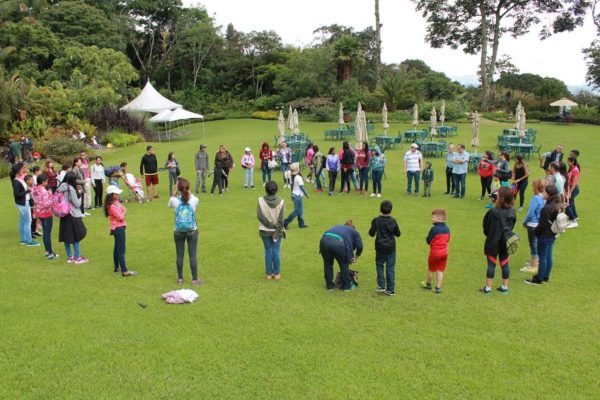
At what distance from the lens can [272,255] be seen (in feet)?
27.6

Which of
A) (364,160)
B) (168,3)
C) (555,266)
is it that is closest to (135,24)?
(168,3)

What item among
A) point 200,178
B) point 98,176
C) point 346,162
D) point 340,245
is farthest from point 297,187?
point 98,176

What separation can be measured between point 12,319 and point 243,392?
3.62m

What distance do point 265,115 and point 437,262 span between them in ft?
116

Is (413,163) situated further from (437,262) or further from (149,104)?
(149,104)

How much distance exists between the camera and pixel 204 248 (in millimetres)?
10391

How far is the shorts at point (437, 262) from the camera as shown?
760cm

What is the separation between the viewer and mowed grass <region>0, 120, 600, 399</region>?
209 inches

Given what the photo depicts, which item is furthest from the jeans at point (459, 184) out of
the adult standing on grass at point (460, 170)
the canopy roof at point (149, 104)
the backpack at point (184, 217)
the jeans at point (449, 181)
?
the canopy roof at point (149, 104)

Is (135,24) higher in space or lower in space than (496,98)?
higher

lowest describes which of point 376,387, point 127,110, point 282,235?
point 376,387

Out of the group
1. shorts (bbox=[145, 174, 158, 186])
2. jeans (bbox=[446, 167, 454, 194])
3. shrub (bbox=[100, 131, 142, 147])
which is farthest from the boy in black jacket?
shrub (bbox=[100, 131, 142, 147])

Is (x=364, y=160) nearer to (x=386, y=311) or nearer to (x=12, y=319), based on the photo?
(x=386, y=311)

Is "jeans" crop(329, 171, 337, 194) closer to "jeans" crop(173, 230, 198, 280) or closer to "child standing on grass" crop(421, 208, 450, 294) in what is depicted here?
"child standing on grass" crop(421, 208, 450, 294)
